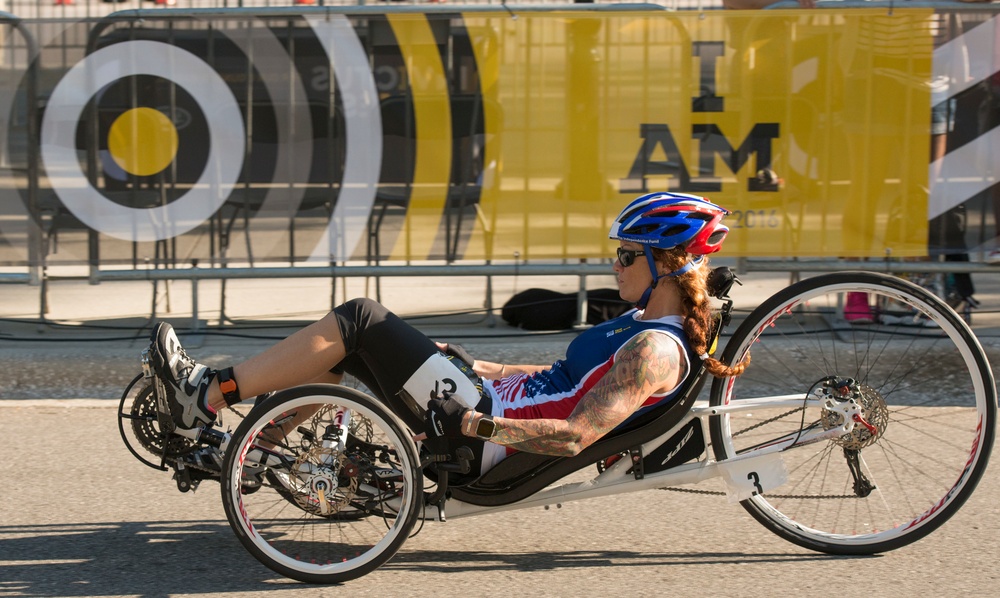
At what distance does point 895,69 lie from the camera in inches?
269

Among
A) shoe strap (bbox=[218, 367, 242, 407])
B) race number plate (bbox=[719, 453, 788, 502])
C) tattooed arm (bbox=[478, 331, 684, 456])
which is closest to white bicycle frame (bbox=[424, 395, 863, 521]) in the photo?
race number plate (bbox=[719, 453, 788, 502])

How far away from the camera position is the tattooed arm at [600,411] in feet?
12.4

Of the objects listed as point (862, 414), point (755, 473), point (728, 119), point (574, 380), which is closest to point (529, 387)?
point (574, 380)

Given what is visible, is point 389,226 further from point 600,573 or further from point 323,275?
point 600,573

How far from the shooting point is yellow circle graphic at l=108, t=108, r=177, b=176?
6.95 metres

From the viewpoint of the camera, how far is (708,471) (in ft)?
13.5

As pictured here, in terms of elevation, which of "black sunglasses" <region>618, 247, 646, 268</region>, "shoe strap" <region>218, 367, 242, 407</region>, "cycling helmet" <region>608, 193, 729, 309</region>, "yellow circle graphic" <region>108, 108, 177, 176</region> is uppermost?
"yellow circle graphic" <region>108, 108, 177, 176</region>

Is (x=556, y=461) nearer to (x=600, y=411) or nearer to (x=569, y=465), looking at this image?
(x=569, y=465)

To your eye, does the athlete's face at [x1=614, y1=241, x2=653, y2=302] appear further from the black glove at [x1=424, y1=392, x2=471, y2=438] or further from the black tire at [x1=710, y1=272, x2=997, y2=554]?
the black glove at [x1=424, y1=392, x2=471, y2=438]

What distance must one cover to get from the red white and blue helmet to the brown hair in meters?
0.04

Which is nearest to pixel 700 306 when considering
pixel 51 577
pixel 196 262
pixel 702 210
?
pixel 702 210

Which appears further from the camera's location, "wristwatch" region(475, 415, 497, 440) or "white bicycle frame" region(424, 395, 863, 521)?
"white bicycle frame" region(424, 395, 863, 521)

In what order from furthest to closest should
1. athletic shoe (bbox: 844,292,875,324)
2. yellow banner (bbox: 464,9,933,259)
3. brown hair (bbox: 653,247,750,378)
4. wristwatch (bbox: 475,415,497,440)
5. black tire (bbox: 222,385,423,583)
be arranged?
yellow banner (bbox: 464,9,933,259), athletic shoe (bbox: 844,292,875,324), brown hair (bbox: 653,247,750,378), black tire (bbox: 222,385,423,583), wristwatch (bbox: 475,415,497,440)

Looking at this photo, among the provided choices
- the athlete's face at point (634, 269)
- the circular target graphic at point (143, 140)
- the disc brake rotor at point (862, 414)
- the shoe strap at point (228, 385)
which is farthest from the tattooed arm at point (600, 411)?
the circular target graphic at point (143, 140)
